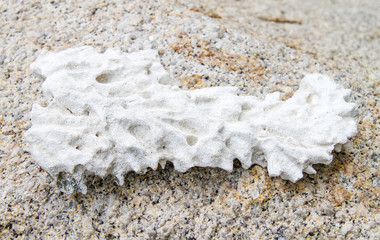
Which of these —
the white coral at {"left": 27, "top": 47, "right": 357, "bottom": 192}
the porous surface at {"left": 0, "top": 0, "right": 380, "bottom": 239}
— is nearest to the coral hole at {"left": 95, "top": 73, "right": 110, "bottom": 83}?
the white coral at {"left": 27, "top": 47, "right": 357, "bottom": 192}

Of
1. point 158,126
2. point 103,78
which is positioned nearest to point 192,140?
point 158,126

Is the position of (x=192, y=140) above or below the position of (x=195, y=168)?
above

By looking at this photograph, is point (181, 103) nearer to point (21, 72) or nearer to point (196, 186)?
point (196, 186)

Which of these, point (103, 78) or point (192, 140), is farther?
point (103, 78)

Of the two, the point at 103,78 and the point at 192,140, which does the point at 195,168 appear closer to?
the point at 192,140

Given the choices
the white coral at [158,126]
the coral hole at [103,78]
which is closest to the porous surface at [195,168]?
the white coral at [158,126]

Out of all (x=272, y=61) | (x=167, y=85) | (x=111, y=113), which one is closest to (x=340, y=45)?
(x=272, y=61)
